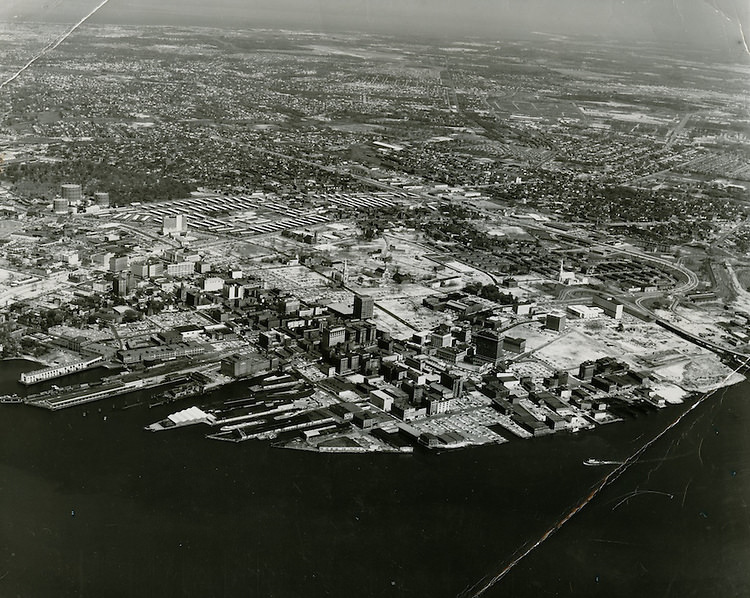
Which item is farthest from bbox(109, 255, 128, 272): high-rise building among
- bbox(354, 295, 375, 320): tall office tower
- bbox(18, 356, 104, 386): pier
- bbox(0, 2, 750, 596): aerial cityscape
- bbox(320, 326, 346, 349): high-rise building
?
bbox(320, 326, 346, 349): high-rise building

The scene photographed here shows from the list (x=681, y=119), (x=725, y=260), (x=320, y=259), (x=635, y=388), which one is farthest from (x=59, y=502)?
(x=681, y=119)

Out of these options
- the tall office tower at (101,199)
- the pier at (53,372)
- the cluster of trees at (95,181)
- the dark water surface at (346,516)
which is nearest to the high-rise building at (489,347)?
the dark water surface at (346,516)

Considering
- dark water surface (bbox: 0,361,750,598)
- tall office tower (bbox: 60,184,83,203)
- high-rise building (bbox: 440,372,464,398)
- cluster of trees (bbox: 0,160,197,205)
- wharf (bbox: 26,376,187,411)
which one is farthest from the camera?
cluster of trees (bbox: 0,160,197,205)

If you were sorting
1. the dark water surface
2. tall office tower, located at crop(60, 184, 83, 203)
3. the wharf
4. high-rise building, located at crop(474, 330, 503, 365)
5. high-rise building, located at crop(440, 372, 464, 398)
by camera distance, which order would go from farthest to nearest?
1. tall office tower, located at crop(60, 184, 83, 203)
2. high-rise building, located at crop(474, 330, 503, 365)
3. high-rise building, located at crop(440, 372, 464, 398)
4. the wharf
5. the dark water surface

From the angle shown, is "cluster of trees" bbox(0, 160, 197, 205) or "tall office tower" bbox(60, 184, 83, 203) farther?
"cluster of trees" bbox(0, 160, 197, 205)

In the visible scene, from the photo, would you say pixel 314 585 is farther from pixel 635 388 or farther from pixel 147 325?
pixel 147 325

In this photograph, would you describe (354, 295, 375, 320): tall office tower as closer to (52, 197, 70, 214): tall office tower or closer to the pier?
the pier
